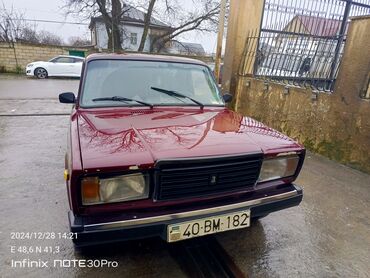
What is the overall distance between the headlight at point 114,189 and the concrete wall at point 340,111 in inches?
159

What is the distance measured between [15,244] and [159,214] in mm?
1521

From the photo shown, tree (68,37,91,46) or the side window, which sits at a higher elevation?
tree (68,37,91,46)

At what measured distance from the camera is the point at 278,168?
2395mm

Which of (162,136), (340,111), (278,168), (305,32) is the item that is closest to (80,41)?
(305,32)

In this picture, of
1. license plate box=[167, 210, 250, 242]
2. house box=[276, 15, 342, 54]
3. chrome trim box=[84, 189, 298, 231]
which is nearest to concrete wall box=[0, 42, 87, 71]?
house box=[276, 15, 342, 54]

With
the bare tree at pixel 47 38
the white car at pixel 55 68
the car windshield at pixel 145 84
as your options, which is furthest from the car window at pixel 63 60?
the bare tree at pixel 47 38

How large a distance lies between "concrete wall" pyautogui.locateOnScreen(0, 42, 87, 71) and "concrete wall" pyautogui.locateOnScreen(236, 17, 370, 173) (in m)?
20.0

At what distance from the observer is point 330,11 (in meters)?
6.93

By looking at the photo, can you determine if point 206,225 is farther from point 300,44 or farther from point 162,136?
point 300,44

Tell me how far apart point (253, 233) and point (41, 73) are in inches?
716

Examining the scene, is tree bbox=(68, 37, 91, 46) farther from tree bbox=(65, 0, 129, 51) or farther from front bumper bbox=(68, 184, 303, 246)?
front bumper bbox=(68, 184, 303, 246)

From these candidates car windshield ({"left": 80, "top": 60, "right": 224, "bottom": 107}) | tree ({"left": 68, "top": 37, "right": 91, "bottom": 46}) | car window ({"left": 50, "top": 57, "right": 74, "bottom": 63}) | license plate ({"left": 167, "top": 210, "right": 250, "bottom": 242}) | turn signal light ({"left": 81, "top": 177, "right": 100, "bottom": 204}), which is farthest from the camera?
tree ({"left": 68, "top": 37, "right": 91, "bottom": 46})

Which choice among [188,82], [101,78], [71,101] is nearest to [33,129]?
[71,101]

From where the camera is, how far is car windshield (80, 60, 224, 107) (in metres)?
2.96
